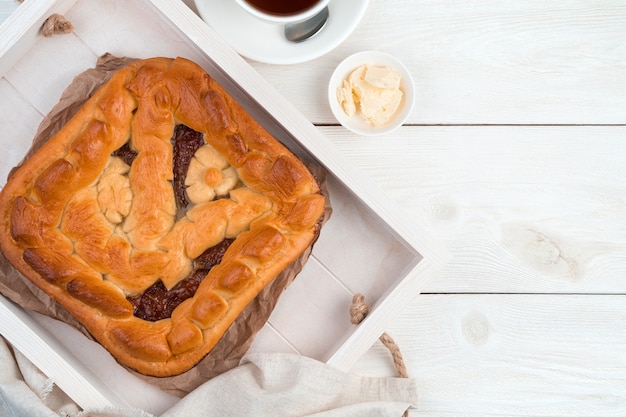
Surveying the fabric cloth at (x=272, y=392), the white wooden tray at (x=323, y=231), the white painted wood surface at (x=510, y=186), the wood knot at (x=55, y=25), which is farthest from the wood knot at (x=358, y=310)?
the wood knot at (x=55, y=25)

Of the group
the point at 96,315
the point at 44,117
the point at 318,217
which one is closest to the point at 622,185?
the point at 318,217

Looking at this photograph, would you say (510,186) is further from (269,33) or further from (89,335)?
(89,335)

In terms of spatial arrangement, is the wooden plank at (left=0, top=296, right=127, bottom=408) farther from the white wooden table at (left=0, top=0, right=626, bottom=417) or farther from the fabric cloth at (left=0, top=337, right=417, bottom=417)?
the white wooden table at (left=0, top=0, right=626, bottom=417)

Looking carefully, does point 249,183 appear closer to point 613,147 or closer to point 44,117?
point 44,117

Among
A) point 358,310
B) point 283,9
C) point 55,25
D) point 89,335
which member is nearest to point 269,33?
point 283,9

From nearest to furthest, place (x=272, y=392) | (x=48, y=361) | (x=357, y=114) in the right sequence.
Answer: (x=48, y=361) → (x=272, y=392) → (x=357, y=114)

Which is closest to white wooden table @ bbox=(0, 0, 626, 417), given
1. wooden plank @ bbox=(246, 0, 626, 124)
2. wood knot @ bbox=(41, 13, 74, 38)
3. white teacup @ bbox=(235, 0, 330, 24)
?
wooden plank @ bbox=(246, 0, 626, 124)
